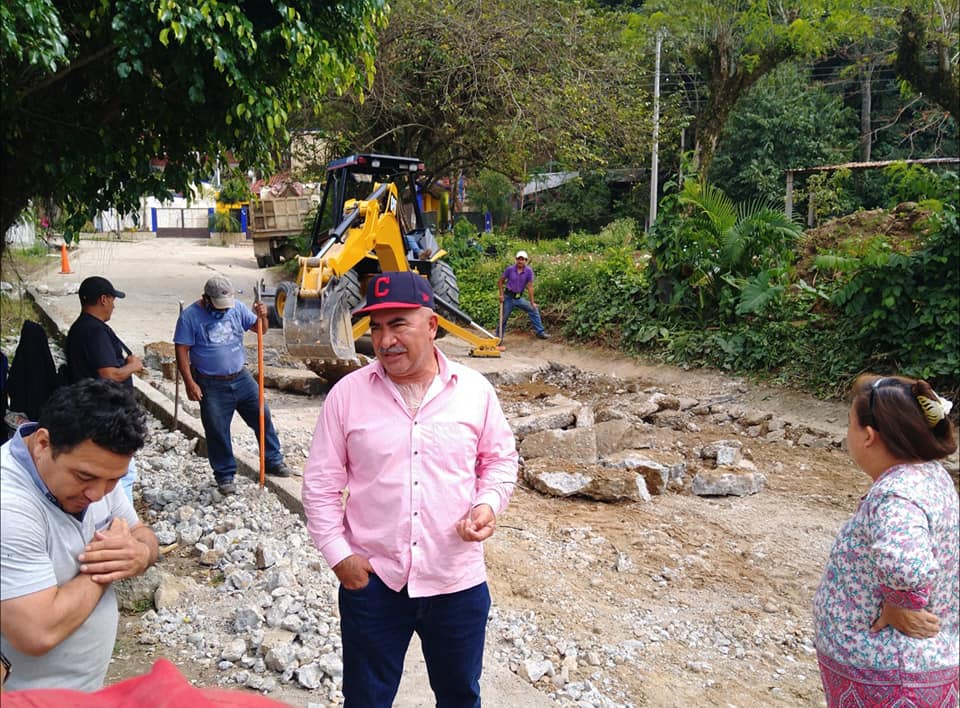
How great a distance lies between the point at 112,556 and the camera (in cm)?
214

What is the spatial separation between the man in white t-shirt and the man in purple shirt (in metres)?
12.8

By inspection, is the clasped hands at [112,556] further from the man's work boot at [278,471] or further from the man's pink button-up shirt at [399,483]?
the man's work boot at [278,471]

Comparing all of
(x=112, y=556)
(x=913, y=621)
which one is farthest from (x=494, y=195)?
(x=112, y=556)

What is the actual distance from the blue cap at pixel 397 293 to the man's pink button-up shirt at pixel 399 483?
22 cm

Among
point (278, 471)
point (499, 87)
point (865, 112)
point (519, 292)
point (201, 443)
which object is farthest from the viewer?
point (865, 112)

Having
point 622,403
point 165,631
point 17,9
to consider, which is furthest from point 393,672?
point 622,403

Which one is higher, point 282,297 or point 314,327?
point 282,297

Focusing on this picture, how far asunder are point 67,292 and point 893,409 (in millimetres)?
19075

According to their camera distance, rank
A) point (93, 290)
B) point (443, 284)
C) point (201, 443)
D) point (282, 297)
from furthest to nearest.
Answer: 1. point (443, 284)
2. point (282, 297)
3. point (201, 443)
4. point (93, 290)

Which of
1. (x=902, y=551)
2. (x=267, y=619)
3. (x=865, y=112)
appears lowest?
(x=267, y=619)

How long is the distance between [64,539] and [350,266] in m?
7.55

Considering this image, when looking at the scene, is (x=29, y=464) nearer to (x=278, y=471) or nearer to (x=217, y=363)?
(x=217, y=363)

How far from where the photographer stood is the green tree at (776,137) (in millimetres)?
28500

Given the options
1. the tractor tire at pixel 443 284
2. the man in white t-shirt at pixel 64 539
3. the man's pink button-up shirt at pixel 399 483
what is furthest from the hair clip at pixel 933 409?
the tractor tire at pixel 443 284
